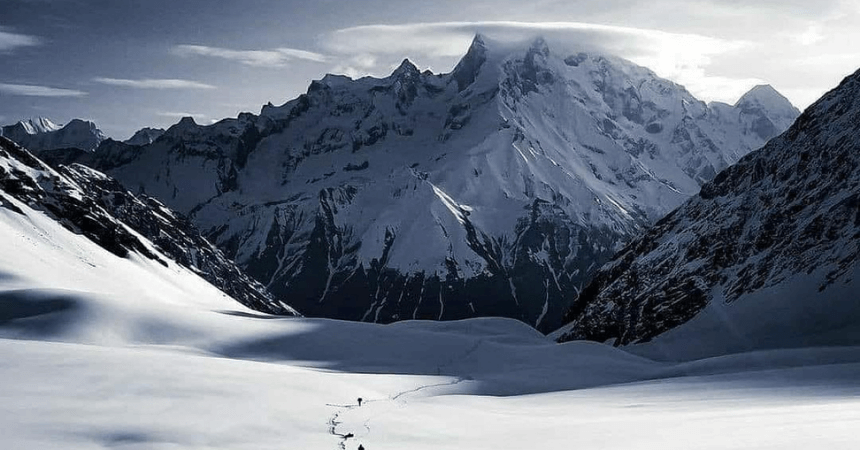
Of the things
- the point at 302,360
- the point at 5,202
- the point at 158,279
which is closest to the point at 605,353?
the point at 302,360

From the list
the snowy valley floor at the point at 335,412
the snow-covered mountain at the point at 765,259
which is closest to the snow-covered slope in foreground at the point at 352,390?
the snowy valley floor at the point at 335,412

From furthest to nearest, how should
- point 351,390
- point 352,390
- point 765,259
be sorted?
point 765,259
point 352,390
point 351,390

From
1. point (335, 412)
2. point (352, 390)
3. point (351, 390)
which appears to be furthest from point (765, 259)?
point (335, 412)

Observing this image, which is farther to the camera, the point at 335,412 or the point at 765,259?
the point at 765,259

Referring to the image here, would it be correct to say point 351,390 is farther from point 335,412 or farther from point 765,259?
point 765,259

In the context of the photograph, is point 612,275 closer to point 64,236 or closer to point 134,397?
point 64,236

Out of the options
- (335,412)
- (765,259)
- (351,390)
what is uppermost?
(765,259)
